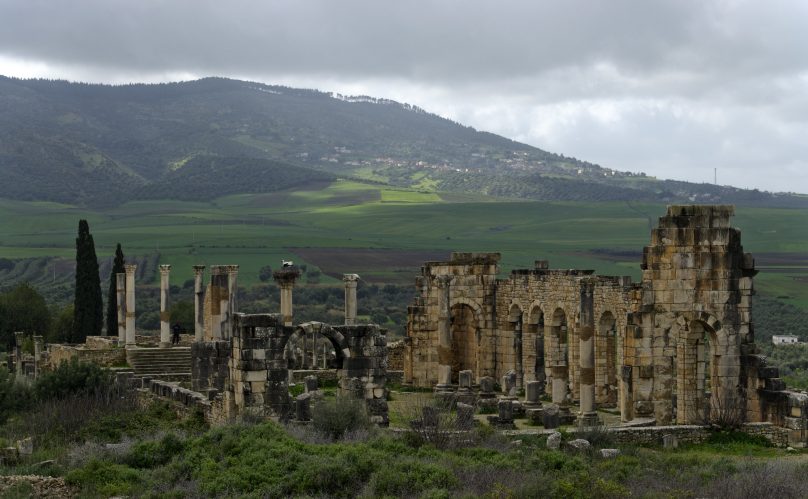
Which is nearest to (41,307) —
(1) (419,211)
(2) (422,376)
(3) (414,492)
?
(2) (422,376)

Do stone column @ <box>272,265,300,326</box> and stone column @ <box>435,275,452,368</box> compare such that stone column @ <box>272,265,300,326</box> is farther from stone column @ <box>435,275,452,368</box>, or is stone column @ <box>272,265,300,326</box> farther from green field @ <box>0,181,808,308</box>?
green field @ <box>0,181,808,308</box>

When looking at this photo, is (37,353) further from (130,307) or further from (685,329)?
(685,329)

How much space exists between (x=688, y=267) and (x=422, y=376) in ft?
44.4

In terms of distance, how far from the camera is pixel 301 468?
23656 mm

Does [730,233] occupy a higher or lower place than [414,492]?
higher

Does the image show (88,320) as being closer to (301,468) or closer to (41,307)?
(41,307)

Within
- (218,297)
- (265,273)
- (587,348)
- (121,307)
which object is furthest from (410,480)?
(265,273)

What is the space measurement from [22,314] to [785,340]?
38.7 metres

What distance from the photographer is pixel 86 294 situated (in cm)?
5984

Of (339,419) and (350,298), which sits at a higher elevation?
(350,298)

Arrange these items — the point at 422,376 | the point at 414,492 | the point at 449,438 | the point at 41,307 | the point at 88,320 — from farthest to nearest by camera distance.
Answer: the point at 41,307
the point at 88,320
the point at 422,376
the point at 449,438
the point at 414,492

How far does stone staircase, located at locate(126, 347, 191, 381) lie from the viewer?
45.7 m

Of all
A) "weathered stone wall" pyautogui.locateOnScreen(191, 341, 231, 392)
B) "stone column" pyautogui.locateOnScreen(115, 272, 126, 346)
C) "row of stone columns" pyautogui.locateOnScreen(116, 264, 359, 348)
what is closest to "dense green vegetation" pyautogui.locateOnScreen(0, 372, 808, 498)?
"row of stone columns" pyautogui.locateOnScreen(116, 264, 359, 348)

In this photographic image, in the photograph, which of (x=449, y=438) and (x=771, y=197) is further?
(x=771, y=197)
